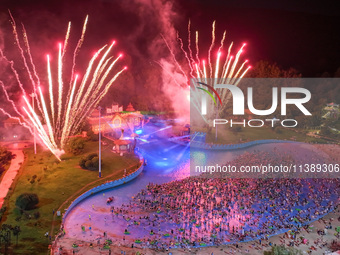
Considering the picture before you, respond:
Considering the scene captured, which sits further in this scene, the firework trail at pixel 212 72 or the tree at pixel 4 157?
the firework trail at pixel 212 72

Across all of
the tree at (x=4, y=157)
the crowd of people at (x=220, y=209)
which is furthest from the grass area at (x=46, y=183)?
the crowd of people at (x=220, y=209)

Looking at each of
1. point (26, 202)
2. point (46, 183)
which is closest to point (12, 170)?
point (46, 183)

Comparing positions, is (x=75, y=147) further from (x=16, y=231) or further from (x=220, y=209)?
(x=220, y=209)

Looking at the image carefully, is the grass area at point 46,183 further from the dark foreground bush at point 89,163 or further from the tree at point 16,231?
the dark foreground bush at point 89,163

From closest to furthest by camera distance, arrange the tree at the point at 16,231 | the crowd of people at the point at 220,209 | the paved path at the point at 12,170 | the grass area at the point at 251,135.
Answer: the tree at the point at 16,231 → the crowd of people at the point at 220,209 → the paved path at the point at 12,170 → the grass area at the point at 251,135

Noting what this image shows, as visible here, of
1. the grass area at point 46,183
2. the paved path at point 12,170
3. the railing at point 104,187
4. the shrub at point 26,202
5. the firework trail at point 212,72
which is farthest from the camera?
the firework trail at point 212,72

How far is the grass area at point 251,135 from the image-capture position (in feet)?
164

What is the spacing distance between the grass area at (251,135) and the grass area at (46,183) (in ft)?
52.0

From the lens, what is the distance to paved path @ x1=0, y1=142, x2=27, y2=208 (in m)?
28.0

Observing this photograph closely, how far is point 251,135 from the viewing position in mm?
53281

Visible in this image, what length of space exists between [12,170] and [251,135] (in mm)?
34921

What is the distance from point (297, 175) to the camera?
34.1 m

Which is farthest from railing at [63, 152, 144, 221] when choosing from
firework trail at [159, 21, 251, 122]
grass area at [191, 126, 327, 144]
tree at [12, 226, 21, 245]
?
firework trail at [159, 21, 251, 122]

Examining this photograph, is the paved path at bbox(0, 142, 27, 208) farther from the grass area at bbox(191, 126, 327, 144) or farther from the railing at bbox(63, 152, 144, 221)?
the grass area at bbox(191, 126, 327, 144)
